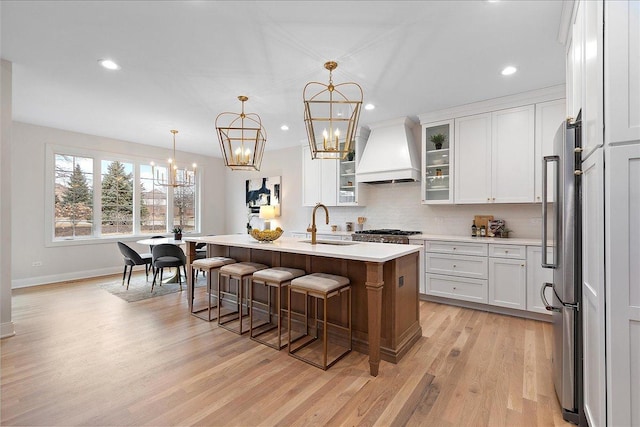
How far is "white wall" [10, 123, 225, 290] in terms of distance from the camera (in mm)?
4863

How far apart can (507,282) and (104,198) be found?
7.06m

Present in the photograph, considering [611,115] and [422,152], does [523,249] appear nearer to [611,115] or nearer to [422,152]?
[422,152]

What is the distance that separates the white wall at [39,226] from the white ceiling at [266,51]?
104cm

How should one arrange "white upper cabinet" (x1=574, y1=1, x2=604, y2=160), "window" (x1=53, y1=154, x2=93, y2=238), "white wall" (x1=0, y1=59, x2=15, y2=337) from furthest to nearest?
"window" (x1=53, y1=154, x2=93, y2=238) → "white wall" (x1=0, y1=59, x2=15, y2=337) → "white upper cabinet" (x1=574, y1=1, x2=604, y2=160)

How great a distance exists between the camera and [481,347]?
110 inches

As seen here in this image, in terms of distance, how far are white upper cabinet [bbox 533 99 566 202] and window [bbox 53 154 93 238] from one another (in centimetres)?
742

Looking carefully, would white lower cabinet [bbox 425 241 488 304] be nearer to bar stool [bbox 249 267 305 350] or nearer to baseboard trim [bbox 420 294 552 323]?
baseboard trim [bbox 420 294 552 323]

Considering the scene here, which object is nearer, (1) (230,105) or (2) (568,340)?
(2) (568,340)

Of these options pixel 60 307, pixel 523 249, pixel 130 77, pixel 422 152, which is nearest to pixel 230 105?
pixel 130 77

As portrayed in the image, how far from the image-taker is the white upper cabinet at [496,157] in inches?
147

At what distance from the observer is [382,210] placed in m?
5.34

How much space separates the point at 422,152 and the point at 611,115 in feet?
10.9

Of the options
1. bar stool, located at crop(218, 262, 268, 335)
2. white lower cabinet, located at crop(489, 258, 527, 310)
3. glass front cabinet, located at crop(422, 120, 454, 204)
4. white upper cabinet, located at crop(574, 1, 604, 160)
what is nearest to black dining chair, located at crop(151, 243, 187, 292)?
bar stool, located at crop(218, 262, 268, 335)

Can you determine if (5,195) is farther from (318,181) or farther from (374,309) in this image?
(318,181)
